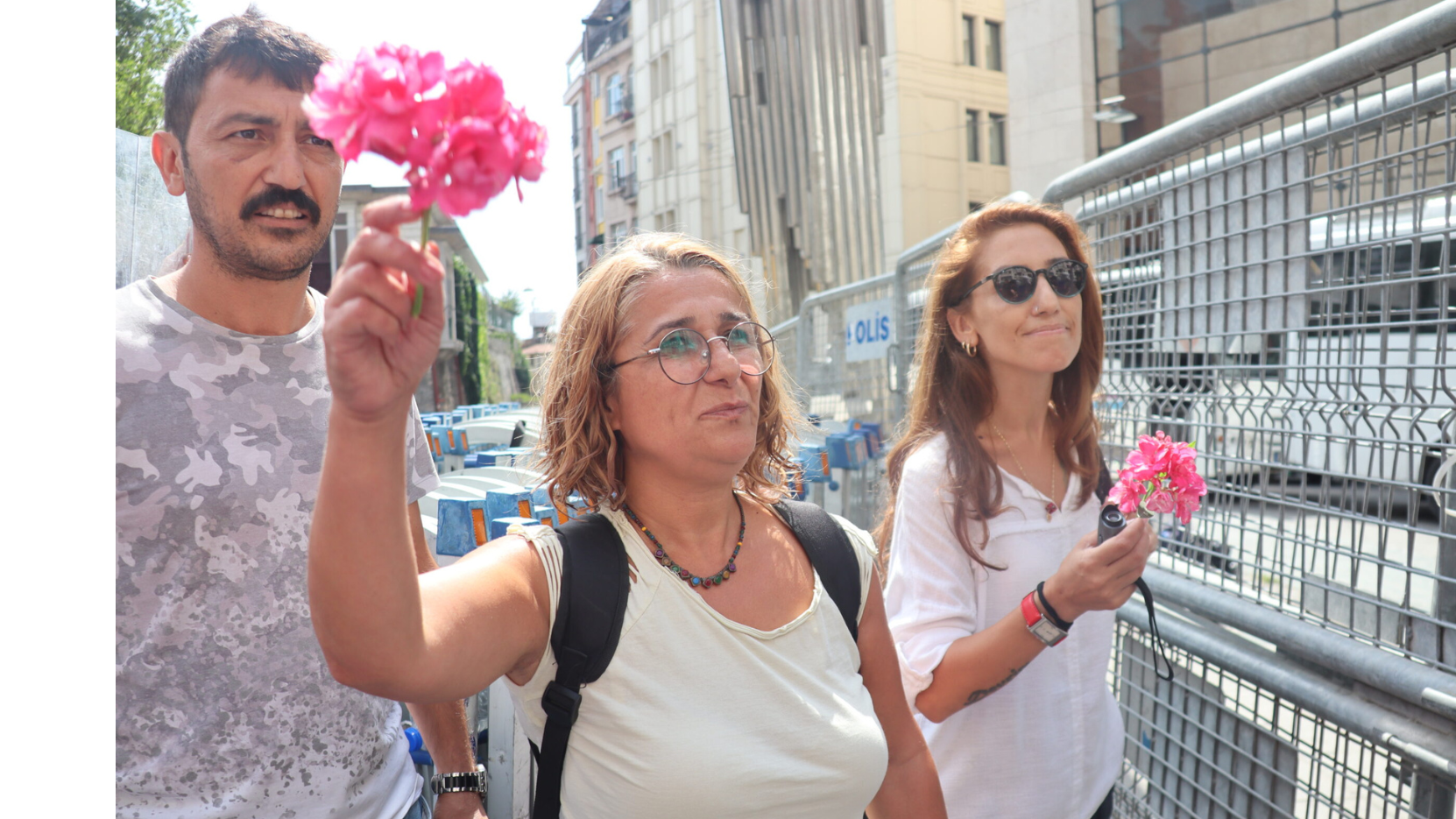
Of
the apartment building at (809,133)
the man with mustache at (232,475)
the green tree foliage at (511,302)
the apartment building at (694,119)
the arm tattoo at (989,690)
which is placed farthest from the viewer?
the green tree foliage at (511,302)

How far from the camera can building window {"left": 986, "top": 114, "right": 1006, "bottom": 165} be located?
86.2 ft

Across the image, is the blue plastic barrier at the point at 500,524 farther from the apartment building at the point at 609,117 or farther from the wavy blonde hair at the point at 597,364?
the apartment building at the point at 609,117

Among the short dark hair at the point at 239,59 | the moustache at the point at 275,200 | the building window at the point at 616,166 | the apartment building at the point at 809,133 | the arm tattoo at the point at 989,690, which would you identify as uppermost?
the building window at the point at 616,166

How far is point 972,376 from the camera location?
2418 millimetres

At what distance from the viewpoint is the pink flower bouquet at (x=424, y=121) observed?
889 millimetres

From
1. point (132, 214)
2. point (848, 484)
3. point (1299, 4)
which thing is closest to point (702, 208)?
point (1299, 4)

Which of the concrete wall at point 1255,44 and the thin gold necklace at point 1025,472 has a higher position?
the concrete wall at point 1255,44

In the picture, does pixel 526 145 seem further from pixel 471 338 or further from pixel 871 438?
pixel 471 338

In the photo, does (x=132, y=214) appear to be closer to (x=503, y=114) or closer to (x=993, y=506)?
(x=503, y=114)

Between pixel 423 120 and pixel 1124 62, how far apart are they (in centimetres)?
1866

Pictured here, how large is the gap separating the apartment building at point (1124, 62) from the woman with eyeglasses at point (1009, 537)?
15182mm

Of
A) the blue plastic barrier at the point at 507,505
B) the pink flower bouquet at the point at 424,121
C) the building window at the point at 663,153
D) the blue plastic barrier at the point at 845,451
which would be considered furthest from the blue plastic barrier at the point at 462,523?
the building window at the point at 663,153

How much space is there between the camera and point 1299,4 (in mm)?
14852

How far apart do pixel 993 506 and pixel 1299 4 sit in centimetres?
1643
